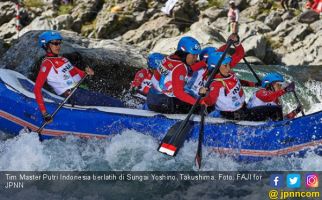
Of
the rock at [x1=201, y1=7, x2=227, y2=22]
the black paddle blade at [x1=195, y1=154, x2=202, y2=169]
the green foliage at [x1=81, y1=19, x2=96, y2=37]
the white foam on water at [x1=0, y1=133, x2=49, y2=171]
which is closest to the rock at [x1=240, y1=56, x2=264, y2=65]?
the rock at [x1=201, y1=7, x2=227, y2=22]

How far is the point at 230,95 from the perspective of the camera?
7.16 meters

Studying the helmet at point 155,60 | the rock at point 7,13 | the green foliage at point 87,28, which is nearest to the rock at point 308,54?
the green foliage at point 87,28

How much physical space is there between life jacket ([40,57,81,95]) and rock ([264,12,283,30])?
1707 centimetres

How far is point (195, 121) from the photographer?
7098mm

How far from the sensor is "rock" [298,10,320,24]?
23.5 m

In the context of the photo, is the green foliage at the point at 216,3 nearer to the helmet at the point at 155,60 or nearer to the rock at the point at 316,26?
the rock at the point at 316,26

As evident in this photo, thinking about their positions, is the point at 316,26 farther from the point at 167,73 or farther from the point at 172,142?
the point at 172,142

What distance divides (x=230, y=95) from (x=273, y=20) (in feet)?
58.6

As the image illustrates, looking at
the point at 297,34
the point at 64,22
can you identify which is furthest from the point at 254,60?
the point at 64,22

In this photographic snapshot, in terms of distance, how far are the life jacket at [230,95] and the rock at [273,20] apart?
17370 millimetres

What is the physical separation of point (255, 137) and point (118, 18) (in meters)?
19.0

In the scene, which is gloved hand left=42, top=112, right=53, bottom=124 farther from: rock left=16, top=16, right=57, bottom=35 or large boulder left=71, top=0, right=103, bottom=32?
large boulder left=71, top=0, right=103, bottom=32

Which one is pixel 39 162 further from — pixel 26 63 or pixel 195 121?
pixel 26 63

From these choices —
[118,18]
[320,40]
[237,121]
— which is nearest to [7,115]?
[237,121]
